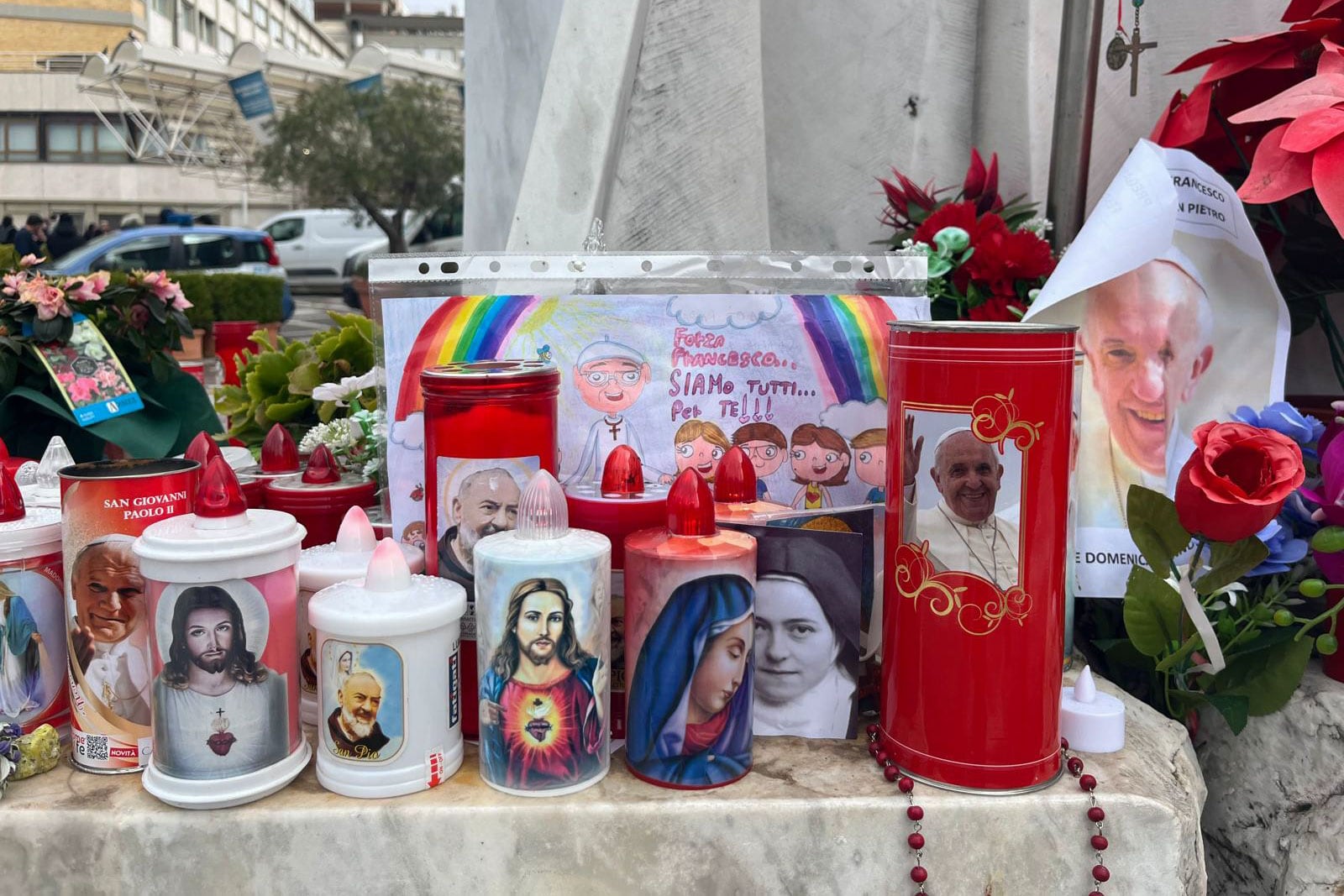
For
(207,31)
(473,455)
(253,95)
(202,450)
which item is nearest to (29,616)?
(202,450)

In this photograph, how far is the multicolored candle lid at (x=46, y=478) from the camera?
4.04ft

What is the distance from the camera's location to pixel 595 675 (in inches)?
39.7

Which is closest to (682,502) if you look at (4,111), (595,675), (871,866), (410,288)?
(595,675)

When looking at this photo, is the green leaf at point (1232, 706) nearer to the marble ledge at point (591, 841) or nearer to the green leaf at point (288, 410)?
the marble ledge at point (591, 841)

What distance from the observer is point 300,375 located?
193 centimetres

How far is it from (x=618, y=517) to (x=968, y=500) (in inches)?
15.3

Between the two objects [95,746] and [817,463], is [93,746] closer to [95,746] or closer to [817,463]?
[95,746]

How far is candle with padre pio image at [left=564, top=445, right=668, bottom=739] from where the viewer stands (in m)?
1.13

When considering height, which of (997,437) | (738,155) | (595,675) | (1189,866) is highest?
(738,155)

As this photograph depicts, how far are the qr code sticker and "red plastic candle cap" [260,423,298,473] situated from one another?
0.49 m

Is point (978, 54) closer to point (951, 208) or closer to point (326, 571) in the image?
point (951, 208)

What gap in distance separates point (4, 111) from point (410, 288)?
26001 millimetres

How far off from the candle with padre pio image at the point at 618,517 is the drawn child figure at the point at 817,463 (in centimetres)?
25

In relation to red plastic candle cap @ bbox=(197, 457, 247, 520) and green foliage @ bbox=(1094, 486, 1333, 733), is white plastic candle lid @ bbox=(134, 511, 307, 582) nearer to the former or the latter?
red plastic candle cap @ bbox=(197, 457, 247, 520)
